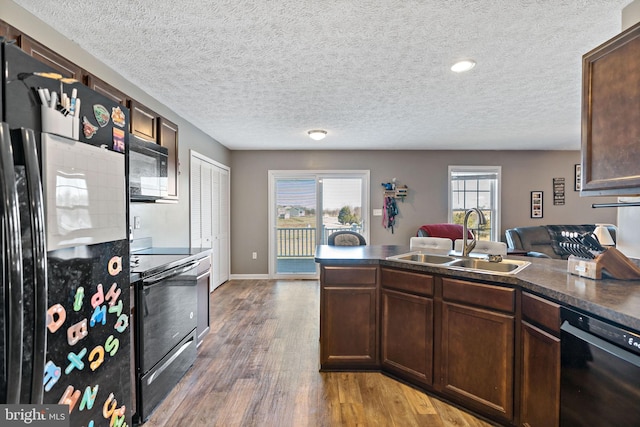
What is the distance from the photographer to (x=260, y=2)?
160cm

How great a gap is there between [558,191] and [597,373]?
5.70m

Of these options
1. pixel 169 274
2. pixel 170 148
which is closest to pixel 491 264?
pixel 169 274

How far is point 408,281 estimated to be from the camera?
216 centimetres

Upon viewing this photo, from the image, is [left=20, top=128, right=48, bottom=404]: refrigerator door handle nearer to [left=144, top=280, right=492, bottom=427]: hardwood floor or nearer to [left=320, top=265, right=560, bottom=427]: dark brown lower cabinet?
[left=144, top=280, right=492, bottom=427]: hardwood floor

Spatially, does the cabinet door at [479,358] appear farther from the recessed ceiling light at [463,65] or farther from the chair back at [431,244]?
the recessed ceiling light at [463,65]

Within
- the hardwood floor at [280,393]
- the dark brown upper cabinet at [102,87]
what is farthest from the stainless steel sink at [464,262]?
the dark brown upper cabinet at [102,87]

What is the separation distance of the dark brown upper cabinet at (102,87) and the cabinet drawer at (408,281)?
2.24 metres

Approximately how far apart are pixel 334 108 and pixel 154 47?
5.92 feet

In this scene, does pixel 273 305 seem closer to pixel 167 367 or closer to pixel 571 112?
pixel 167 367

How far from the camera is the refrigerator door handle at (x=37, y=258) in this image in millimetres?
838

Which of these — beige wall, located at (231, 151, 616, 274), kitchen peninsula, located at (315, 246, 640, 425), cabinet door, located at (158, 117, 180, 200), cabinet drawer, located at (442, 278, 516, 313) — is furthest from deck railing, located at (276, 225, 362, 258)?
cabinet drawer, located at (442, 278, 516, 313)

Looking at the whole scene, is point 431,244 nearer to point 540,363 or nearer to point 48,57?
point 540,363

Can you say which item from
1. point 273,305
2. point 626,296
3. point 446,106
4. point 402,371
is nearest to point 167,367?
point 402,371

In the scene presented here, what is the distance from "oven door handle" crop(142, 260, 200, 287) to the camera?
186 cm
